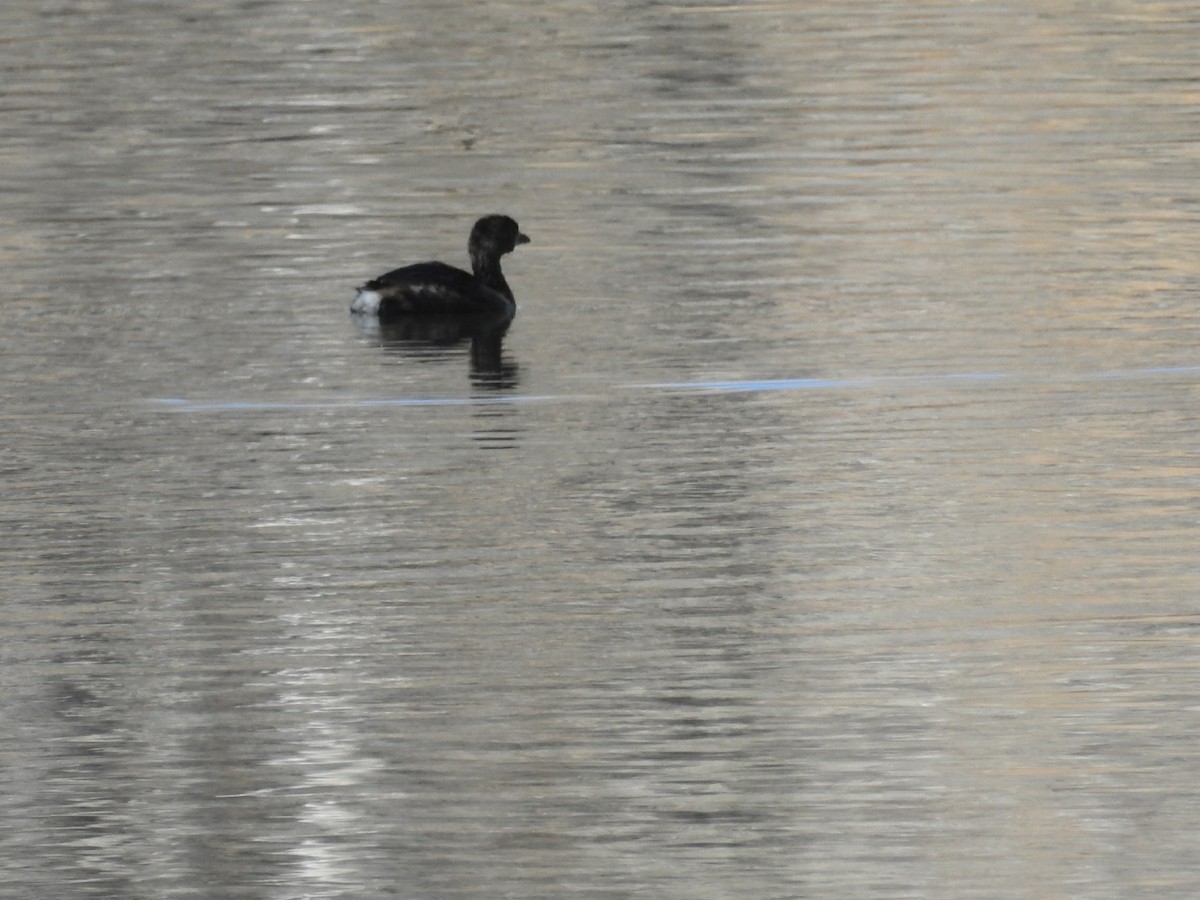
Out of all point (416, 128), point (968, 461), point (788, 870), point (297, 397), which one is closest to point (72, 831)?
point (788, 870)

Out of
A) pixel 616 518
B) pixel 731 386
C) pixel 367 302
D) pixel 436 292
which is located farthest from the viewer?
pixel 436 292

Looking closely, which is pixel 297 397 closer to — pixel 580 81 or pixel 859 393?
pixel 859 393

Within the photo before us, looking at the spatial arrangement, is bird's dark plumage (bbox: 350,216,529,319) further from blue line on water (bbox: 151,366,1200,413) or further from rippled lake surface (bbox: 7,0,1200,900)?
blue line on water (bbox: 151,366,1200,413)

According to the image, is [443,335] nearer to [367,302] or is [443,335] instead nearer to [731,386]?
[367,302]

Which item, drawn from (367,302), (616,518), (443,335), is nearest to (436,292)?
(443,335)

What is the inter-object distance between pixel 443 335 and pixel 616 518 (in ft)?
17.9

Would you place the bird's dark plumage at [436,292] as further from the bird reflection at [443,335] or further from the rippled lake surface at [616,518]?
the rippled lake surface at [616,518]

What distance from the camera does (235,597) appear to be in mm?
11164

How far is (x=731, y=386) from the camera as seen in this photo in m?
14.8

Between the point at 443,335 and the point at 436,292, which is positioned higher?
the point at 436,292

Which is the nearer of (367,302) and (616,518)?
(616,518)

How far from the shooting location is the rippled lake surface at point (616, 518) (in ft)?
28.2

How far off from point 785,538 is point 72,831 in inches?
146

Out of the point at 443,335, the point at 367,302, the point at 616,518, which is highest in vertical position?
the point at 367,302
